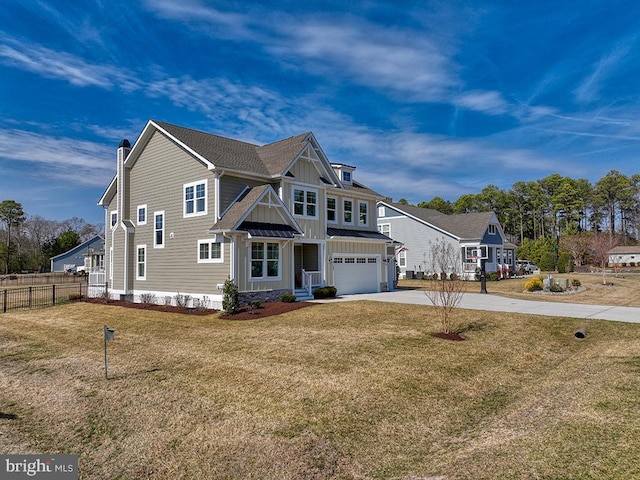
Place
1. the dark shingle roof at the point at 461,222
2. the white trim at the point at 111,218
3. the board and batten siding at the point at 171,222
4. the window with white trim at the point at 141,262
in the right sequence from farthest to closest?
the dark shingle roof at the point at 461,222 → the white trim at the point at 111,218 → the window with white trim at the point at 141,262 → the board and batten siding at the point at 171,222

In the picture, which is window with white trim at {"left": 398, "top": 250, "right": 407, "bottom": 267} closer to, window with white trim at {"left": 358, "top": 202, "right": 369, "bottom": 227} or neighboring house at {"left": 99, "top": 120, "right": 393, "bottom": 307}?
neighboring house at {"left": 99, "top": 120, "right": 393, "bottom": 307}

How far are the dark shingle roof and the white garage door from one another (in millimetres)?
16444

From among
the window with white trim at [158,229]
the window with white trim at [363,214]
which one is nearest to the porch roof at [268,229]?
the window with white trim at [158,229]

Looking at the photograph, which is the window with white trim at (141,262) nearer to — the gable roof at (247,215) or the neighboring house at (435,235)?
the gable roof at (247,215)

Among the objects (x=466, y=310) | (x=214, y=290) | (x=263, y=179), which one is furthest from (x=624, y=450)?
(x=263, y=179)

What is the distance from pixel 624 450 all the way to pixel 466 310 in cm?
1135

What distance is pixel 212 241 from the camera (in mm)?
18859

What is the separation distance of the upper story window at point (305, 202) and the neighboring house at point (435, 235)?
20421mm

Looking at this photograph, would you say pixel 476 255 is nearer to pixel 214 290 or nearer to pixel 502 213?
pixel 214 290

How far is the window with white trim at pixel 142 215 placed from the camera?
23422 millimetres

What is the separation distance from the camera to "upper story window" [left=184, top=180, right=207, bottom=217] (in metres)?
19.6

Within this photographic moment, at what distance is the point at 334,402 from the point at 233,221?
37.8ft

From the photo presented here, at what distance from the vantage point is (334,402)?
7402 mm

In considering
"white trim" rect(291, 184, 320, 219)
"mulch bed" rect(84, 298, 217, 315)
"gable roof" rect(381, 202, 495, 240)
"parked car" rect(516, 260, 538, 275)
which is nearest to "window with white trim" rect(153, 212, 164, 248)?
"mulch bed" rect(84, 298, 217, 315)
